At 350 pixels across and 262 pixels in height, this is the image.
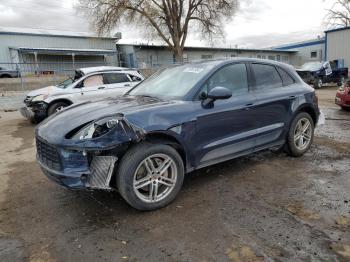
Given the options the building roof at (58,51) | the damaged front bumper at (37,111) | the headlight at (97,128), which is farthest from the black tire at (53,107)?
the building roof at (58,51)

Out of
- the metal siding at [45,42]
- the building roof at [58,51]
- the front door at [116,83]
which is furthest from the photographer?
the metal siding at [45,42]

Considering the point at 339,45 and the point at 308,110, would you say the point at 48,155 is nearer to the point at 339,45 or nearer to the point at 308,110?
the point at 308,110

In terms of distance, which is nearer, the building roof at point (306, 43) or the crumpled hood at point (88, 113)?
the crumpled hood at point (88, 113)

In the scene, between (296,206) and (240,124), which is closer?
(296,206)

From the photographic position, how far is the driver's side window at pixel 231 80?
4.30 meters

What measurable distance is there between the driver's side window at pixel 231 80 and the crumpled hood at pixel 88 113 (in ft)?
2.05

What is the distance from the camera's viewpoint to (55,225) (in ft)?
11.4

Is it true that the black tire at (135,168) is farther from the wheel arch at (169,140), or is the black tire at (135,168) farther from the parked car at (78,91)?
the parked car at (78,91)

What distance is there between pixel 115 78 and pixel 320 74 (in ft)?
50.0

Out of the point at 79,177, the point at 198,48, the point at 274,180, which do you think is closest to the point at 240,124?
the point at 274,180

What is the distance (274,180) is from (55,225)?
2829 millimetres

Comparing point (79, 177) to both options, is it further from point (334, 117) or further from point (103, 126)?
point (334, 117)

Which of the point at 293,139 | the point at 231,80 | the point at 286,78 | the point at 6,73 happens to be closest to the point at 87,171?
the point at 231,80

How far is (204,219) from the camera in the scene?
3.48m
